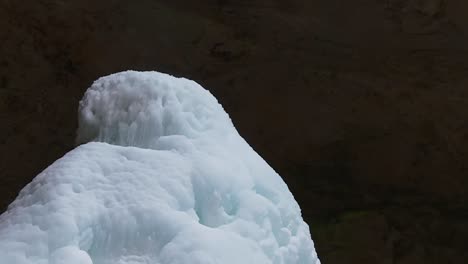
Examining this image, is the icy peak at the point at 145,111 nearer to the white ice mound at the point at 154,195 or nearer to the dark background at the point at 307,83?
the white ice mound at the point at 154,195

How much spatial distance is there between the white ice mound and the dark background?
195cm

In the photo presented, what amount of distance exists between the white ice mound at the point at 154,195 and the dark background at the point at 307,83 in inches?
77.0

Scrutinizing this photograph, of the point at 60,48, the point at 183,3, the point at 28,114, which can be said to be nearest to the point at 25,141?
the point at 28,114

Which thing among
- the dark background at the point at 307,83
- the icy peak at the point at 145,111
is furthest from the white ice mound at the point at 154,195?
the dark background at the point at 307,83

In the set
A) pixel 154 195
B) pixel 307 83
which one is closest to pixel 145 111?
pixel 154 195

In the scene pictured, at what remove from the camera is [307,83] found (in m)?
3.12

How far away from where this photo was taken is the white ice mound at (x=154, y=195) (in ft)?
2.52

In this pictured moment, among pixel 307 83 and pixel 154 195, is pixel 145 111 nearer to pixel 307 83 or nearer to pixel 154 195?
pixel 154 195

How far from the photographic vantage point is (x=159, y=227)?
80 cm

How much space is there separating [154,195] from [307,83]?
2.33 m

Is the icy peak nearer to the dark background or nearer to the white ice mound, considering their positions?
the white ice mound

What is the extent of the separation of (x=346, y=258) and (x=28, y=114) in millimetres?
1418

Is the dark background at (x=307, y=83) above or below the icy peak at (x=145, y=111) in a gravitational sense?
below

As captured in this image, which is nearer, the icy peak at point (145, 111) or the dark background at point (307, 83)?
the icy peak at point (145, 111)
